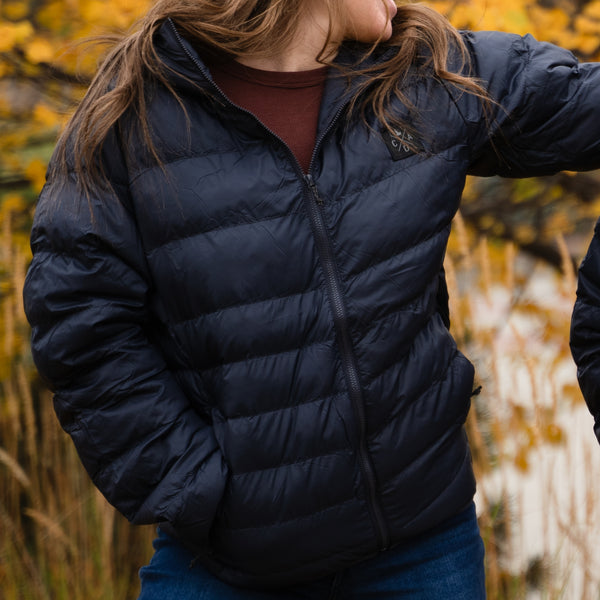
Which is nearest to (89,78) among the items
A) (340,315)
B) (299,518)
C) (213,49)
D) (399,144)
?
(213,49)

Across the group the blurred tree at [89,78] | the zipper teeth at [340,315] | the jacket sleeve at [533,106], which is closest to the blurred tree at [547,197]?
the blurred tree at [89,78]

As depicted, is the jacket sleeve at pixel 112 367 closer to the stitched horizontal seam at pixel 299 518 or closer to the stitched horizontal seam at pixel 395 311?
the stitched horizontal seam at pixel 299 518

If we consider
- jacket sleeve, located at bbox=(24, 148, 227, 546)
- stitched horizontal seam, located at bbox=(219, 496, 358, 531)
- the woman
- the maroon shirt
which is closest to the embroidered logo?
the woman

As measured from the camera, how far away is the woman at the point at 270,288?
142cm

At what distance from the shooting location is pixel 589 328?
1.53 meters

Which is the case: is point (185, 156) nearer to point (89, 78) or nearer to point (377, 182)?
point (377, 182)

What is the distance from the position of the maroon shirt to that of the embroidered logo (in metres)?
0.13

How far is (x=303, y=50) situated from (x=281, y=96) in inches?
4.0

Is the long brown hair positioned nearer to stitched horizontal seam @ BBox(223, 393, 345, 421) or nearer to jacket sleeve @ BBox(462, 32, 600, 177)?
jacket sleeve @ BBox(462, 32, 600, 177)

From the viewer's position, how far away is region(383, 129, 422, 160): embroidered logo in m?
1.49

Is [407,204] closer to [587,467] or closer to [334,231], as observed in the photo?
[334,231]

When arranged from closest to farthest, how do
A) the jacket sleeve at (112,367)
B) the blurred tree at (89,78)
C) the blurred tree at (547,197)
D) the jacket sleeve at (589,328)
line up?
the jacket sleeve at (112,367) → the jacket sleeve at (589,328) → the blurred tree at (89,78) → the blurred tree at (547,197)

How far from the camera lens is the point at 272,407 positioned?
1418 mm

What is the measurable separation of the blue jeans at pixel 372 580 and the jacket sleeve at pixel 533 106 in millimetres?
728
